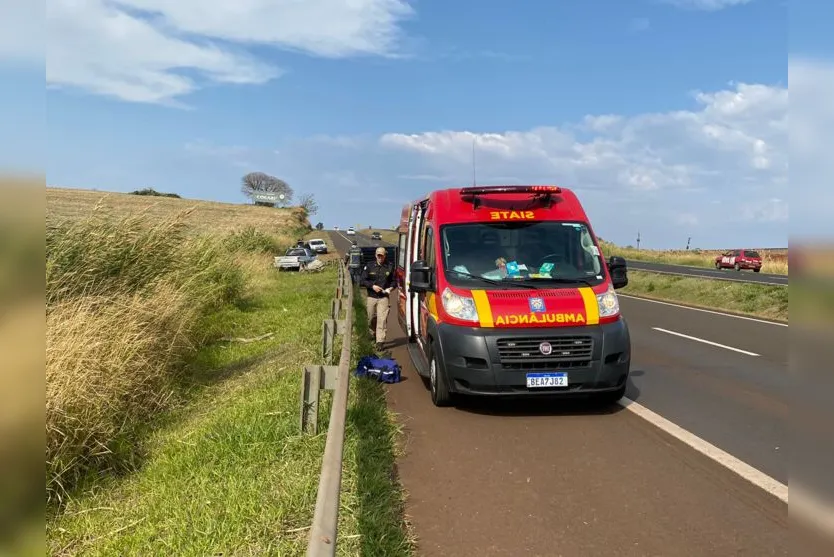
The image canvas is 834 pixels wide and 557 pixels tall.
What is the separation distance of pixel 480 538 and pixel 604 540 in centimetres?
78

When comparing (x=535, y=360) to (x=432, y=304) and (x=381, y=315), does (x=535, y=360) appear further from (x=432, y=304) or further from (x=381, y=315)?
(x=381, y=315)

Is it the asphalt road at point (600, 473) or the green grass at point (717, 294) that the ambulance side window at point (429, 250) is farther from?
the green grass at point (717, 294)

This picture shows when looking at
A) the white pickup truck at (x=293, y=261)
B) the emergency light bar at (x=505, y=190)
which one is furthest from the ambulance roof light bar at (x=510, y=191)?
the white pickup truck at (x=293, y=261)

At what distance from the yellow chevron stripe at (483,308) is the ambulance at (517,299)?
0.04ft

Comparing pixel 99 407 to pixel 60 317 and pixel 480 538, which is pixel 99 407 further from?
pixel 480 538

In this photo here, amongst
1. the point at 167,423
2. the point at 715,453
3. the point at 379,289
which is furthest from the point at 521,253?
the point at 167,423

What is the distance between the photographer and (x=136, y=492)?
5.23 metres

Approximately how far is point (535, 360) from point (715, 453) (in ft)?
6.00

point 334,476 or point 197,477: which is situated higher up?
point 334,476

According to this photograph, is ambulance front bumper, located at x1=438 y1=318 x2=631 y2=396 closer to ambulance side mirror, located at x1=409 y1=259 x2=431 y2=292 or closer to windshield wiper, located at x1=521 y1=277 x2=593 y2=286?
windshield wiper, located at x1=521 y1=277 x2=593 y2=286

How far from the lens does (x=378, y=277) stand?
11477 millimetres

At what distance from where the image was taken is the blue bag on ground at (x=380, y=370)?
28.2 feet
